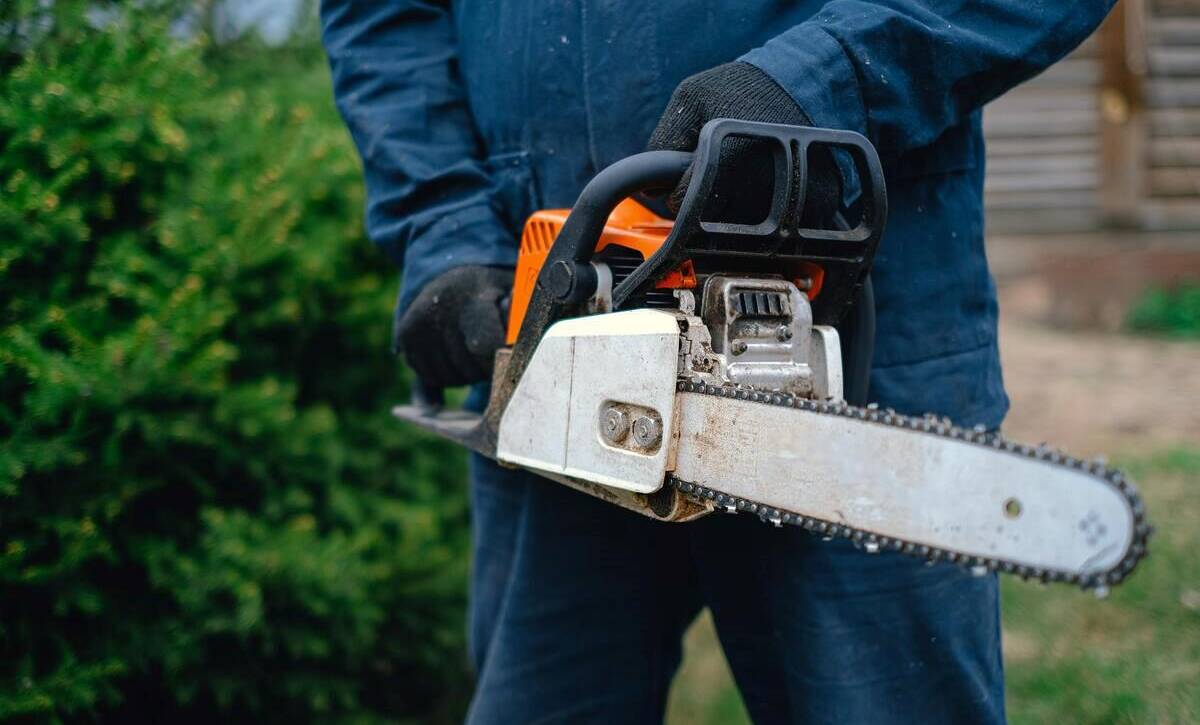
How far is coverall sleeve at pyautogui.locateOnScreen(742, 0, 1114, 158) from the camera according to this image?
1.19m

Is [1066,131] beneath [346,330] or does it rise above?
above

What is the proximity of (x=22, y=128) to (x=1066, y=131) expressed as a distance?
8.80 meters

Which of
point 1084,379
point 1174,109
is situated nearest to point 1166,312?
point 1084,379

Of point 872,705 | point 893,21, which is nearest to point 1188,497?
point 872,705

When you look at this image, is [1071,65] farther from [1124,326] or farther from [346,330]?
[346,330]

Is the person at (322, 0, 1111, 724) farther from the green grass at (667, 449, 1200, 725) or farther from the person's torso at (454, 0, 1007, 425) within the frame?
the green grass at (667, 449, 1200, 725)

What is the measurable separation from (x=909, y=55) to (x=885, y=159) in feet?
0.47

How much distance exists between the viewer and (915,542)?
97 centimetres

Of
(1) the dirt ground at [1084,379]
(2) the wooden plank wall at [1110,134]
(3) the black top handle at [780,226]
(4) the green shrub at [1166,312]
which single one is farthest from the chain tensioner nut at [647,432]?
(2) the wooden plank wall at [1110,134]

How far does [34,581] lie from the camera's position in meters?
1.83

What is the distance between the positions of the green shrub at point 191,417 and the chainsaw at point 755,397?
3.20 feet

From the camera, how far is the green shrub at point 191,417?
1.87 meters

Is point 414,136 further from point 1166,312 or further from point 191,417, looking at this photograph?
point 1166,312

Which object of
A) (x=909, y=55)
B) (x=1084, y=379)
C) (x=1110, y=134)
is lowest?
(x=1084, y=379)
